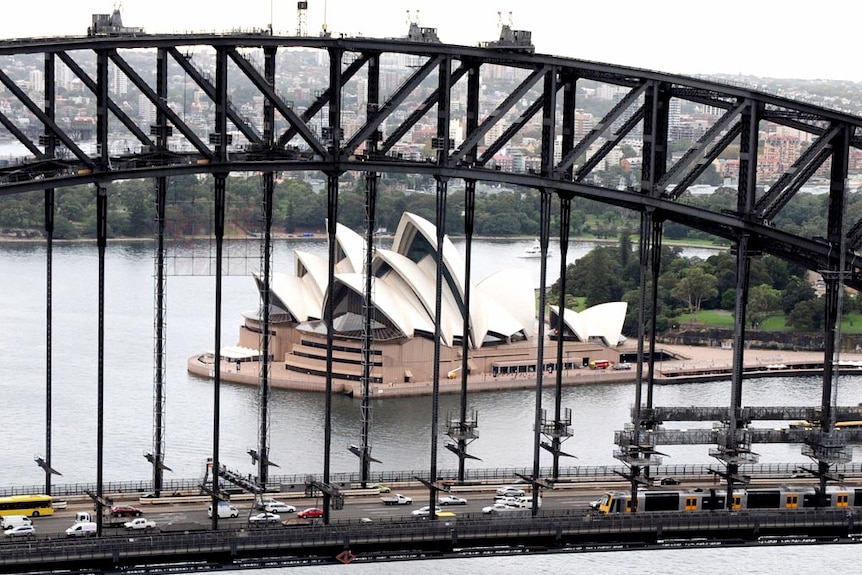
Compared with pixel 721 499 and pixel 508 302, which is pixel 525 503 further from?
pixel 508 302

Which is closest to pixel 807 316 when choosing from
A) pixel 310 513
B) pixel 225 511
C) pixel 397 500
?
pixel 397 500

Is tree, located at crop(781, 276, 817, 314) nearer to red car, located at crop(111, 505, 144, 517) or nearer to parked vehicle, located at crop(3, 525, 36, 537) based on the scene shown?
red car, located at crop(111, 505, 144, 517)

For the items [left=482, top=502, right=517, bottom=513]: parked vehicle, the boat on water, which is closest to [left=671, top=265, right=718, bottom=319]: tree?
the boat on water

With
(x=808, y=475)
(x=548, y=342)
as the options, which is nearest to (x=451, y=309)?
(x=548, y=342)

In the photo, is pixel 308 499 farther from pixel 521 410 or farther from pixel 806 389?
pixel 806 389

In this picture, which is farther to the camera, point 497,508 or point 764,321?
point 764,321

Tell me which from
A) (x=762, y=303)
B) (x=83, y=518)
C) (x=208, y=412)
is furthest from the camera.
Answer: (x=762, y=303)
